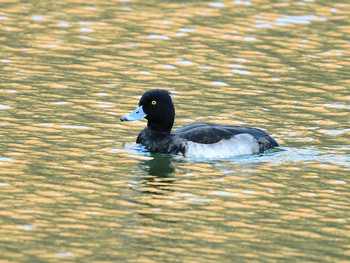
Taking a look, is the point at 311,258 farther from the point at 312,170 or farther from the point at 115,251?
the point at 312,170

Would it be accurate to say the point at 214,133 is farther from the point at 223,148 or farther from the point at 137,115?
the point at 137,115

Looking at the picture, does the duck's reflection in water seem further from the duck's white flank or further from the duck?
the duck's white flank

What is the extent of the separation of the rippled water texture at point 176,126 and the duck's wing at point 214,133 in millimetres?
402

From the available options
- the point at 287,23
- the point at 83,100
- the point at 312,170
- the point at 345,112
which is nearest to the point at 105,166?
the point at 312,170

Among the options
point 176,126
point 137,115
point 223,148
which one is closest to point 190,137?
point 223,148

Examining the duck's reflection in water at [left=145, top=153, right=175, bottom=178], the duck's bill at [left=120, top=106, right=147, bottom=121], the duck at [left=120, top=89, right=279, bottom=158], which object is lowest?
the duck's reflection in water at [left=145, top=153, right=175, bottom=178]

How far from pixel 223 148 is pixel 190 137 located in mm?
643

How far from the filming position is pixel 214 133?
16438mm

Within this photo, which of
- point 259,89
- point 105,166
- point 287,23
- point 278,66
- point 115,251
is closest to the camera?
point 115,251

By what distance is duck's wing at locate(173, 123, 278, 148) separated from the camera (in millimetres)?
16359

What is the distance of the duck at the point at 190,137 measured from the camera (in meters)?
16.3

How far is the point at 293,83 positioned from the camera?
2200 cm

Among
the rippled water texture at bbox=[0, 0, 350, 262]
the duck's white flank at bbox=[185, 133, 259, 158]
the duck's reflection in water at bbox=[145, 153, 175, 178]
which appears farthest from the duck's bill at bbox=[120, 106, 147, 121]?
the duck's white flank at bbox=[185, 133, 259, 158]

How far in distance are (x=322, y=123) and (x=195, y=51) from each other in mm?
6712
